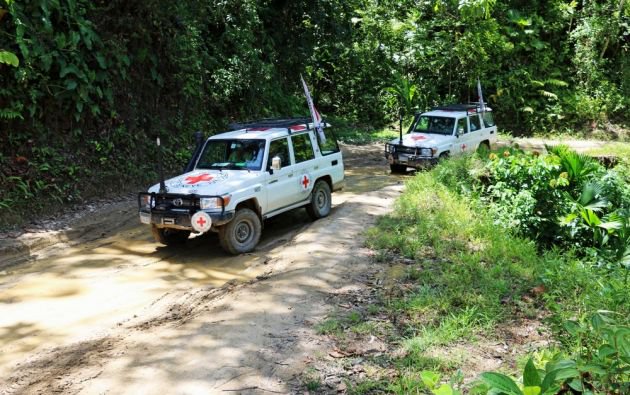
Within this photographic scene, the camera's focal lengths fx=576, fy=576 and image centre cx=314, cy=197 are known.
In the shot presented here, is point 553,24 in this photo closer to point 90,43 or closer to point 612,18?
point 612,18

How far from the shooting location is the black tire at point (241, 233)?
8.14 metres

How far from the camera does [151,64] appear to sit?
44.4 ft

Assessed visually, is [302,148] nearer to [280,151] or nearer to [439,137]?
[280,151]

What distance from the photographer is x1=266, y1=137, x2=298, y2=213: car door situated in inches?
349

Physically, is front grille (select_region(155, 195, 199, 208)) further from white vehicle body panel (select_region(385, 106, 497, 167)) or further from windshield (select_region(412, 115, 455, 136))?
windshield (select_region(412, 115, 455, 136))

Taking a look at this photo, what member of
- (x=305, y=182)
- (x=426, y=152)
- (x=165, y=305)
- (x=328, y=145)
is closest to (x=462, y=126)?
(x=426, y=152)

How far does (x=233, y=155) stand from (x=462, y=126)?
8.07 m

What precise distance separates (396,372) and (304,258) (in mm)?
3261

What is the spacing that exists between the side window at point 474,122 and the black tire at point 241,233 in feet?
29.3

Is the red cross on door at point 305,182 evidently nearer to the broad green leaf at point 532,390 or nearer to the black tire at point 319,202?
the black tire at point 319,202

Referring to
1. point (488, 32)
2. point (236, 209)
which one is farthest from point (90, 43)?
point (488, 32)

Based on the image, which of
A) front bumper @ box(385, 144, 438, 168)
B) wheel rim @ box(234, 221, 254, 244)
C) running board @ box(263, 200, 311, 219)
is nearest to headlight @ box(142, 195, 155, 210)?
wheel rim @ box(234, 221, 254, 244)

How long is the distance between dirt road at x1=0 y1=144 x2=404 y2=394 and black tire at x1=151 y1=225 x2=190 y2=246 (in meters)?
0.15

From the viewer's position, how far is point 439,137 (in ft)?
48.4
